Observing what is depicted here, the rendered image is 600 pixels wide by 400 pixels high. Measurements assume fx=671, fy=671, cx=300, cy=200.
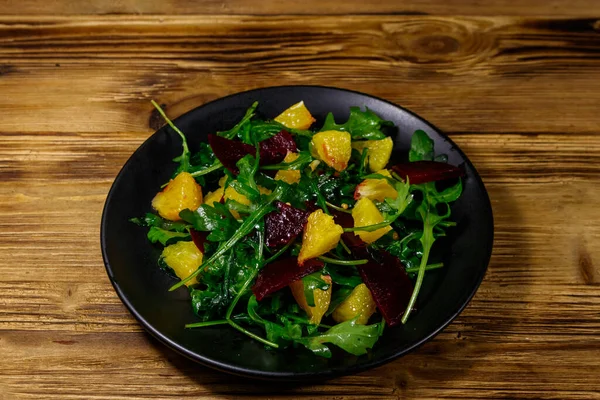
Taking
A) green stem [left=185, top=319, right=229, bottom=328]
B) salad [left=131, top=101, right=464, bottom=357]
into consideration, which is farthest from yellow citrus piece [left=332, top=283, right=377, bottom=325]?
green stem [left=185, top=319, right=229, bottom=328]

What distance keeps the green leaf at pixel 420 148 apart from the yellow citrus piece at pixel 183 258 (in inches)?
31.5

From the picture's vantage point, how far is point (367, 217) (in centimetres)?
199

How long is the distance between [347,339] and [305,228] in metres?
0.33

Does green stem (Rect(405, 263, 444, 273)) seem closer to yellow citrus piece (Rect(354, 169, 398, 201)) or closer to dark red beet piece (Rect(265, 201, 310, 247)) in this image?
yellow citrus piece (Rect(354, 169, 398, 201))

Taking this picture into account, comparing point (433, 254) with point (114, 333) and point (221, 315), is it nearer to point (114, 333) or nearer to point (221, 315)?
point (221, 315)

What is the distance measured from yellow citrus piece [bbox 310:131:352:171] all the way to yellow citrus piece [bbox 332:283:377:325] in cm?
44

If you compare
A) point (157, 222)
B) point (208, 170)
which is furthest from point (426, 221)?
point (157, 222)

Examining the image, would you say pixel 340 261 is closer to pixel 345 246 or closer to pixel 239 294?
pixel 345 246

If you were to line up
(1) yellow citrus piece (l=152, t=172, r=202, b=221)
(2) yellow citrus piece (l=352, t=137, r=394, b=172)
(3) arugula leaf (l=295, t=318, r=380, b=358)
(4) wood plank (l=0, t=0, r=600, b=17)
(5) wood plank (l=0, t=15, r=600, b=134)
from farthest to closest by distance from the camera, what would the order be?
(4) wood plank (l=0, t=0, r=600, b=17) < (5) wood plank (l=0, t=15, r=600, b=134) < (2) yellow citrus piece (l=352, t=137, r=394, b=172) < (1) yellow citrus piece (l=152, t=172, r=202, b=221) < (3) arugula leaf (l=295, t=318, r=380, b=358)

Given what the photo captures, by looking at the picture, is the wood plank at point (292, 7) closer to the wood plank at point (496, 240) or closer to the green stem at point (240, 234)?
the wood plank at point (496, 240)

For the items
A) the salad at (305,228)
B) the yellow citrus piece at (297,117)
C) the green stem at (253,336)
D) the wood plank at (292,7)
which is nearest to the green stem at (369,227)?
the salad at (305,228)

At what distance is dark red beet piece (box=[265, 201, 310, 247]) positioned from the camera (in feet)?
6.24

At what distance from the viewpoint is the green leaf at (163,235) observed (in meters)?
2.08

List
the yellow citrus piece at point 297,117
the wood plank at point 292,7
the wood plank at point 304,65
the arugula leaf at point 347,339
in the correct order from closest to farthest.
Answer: the arugula leaf at point 347,339 → the yellow citrus piece at point 297,117 → the wood plank at point 304,65 → the wood plank at point 292,7
